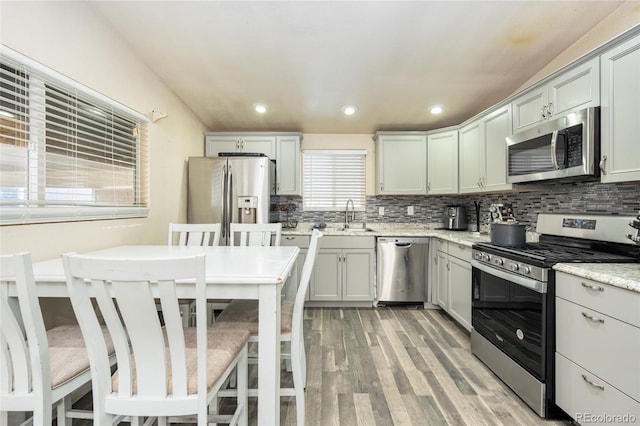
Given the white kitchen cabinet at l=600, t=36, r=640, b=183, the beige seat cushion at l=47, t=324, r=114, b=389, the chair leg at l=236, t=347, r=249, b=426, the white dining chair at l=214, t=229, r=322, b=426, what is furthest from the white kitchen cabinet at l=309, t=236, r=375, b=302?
the beige seat cushion at l=47, t=324, r=114, b=389

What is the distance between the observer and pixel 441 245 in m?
3.31

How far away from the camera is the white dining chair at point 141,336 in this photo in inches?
36.5

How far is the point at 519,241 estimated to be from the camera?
2.15m

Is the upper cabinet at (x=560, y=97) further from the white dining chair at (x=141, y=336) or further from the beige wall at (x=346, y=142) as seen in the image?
the white dining chair at (x=141, y=336)

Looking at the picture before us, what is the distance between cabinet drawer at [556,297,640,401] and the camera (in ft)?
4.13

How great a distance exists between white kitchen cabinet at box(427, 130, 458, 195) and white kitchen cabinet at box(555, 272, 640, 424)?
209cm

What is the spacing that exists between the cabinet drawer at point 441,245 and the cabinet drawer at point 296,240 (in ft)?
4.80

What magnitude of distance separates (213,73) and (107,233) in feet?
4.96

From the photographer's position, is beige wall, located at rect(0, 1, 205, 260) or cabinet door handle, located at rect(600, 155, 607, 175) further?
cabinet door handle, located at rect(600, 155, 607, 175)

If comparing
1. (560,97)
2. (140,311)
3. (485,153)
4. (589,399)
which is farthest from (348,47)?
(589,399)

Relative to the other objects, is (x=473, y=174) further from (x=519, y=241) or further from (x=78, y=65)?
(x=78, y=65)

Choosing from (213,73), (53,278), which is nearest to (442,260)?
(213,73)

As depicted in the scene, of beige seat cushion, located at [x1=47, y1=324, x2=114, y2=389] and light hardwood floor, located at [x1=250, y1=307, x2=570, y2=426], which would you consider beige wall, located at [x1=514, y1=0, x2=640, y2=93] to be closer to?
light hardwood floor, located at [x1=250, y1=307, x2=570, y2=426]

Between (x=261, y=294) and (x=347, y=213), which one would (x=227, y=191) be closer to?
(x=347, y=213)
